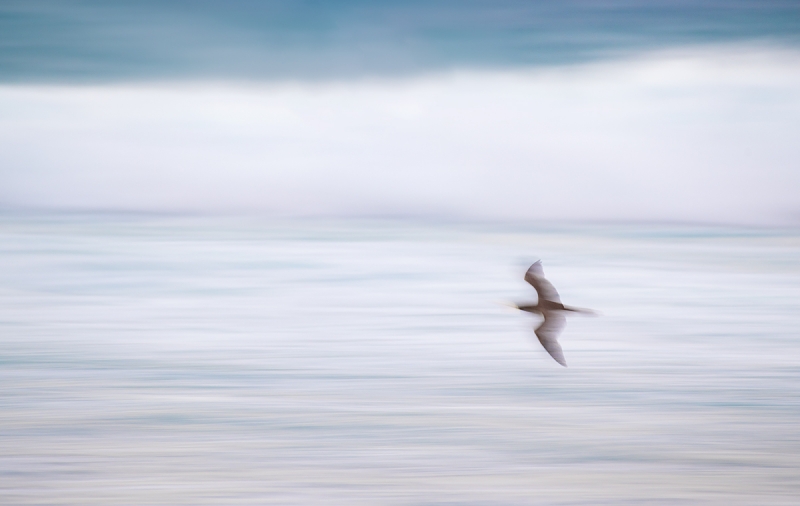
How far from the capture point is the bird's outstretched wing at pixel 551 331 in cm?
903

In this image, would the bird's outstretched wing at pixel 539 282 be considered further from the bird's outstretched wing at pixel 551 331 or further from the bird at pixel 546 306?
the bird's outstretched wing at pixel 551 331

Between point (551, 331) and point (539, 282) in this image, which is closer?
point (551, 331)

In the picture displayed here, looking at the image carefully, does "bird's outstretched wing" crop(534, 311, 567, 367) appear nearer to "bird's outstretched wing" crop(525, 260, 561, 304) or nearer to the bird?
the bird

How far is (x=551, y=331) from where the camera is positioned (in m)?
9.35

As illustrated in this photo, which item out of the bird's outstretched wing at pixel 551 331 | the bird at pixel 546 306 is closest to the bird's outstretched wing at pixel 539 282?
A: the bird at pixel 546 306

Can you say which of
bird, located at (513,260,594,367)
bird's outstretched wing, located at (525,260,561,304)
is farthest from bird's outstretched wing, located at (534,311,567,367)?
bird's outstretched wing, located at (525,260,561,304)

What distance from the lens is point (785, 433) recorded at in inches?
409

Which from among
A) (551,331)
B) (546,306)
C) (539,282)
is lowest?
(551,331)

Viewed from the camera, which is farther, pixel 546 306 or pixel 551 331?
pixel 546 306

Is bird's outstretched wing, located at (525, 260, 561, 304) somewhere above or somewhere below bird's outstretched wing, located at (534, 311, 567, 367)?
above

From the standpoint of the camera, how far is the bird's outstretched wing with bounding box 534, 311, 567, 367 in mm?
9031

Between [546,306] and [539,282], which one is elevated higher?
[539,282]

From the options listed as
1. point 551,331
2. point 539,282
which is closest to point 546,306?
point 539,282

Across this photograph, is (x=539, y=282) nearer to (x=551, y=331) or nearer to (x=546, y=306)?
(x=546, y=306)
